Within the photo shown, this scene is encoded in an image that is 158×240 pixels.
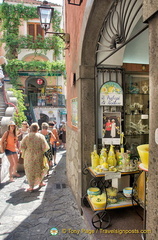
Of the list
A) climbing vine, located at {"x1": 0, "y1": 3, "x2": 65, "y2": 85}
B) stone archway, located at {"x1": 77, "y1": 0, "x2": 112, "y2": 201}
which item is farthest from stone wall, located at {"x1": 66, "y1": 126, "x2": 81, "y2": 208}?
climbing vine, located at {"x1": 0, "y1": 3, "x2": 65, "y2": 85}

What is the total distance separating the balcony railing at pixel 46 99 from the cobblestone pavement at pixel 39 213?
14776 millimetres

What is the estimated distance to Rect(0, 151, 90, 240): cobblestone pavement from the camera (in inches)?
126

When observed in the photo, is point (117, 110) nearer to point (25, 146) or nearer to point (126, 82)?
point (126, 82)

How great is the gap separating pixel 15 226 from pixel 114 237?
5.90ft

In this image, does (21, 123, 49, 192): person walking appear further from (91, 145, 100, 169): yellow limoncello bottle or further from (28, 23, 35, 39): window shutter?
(28, 23, 35, 39): window shutter

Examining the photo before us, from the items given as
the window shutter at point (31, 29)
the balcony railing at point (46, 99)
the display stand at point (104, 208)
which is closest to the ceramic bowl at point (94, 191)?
the display stand at point (104, 208)

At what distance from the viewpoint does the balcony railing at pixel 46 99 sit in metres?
19.9

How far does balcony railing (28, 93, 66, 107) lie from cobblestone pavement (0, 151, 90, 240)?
1478 cm

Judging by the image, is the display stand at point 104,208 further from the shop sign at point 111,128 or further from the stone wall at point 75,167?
the shop sign at point 111,128

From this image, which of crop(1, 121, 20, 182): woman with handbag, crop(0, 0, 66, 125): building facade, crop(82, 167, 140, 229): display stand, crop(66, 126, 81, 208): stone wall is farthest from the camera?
crop(0, 0, 66, 125): building facade

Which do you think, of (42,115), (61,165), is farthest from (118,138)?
(42,115)

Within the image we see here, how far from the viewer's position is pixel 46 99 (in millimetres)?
20141

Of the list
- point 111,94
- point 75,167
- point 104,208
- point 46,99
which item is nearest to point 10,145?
point 75,167

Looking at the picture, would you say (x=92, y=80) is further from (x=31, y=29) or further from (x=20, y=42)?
(x=31, y=29)
